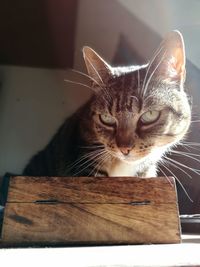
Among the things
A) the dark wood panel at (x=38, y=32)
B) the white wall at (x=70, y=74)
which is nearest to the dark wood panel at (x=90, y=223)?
the white wall at (x=70, y=74)

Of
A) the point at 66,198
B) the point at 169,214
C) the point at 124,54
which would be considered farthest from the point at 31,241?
the point at 124,54

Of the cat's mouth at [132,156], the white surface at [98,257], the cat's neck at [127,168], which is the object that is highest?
the cat's mouth at [132,156]

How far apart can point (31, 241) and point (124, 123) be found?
29 centimetres

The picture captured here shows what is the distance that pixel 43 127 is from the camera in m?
0.89

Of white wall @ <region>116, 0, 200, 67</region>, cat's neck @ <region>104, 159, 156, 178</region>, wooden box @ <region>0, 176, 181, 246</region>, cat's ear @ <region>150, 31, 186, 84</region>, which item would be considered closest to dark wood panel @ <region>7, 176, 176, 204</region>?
wooden box @ <region>0, 176, 181, 246</region>

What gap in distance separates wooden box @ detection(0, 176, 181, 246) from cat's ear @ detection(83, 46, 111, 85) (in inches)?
11.6

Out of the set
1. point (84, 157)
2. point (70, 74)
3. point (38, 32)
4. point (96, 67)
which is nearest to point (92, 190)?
point (84, 157)

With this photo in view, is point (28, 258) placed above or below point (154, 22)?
below

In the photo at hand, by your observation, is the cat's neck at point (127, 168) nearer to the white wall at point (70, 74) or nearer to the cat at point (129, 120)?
the cat at point (129, 120)

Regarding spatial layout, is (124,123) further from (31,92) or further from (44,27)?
(44,27)

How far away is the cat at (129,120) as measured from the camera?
0.69 metres

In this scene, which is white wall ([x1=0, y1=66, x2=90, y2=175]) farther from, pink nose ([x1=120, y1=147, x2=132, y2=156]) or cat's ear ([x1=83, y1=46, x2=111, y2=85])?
pink nose ([x1=120, y1=147, x2=132, y2=156])

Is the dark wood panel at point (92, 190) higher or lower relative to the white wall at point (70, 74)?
lower

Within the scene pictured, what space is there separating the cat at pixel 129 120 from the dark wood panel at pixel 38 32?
6.9 inches
